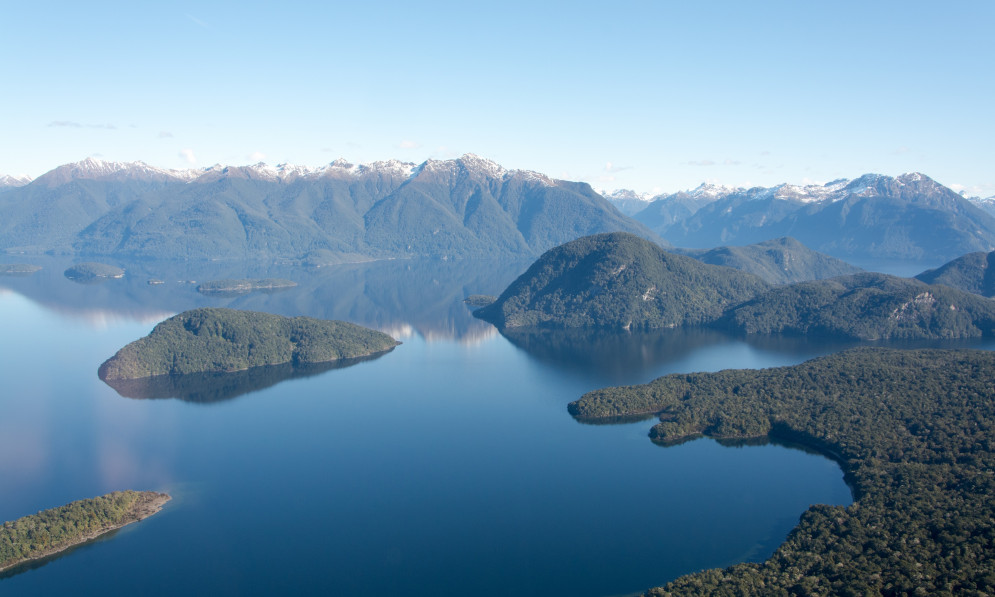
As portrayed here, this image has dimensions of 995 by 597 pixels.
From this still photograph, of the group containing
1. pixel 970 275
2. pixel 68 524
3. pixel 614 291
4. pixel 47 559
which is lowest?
pixel 47 559

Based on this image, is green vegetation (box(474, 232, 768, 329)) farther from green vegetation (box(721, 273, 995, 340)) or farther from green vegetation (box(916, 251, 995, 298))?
green vegetation (box(916, 251, 995, 298))

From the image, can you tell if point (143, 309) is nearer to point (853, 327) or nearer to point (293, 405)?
point (293, 405)

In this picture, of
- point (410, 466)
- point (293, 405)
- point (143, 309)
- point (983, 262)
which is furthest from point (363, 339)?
point (983, 262)

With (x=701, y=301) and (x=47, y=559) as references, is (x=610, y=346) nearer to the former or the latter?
(x=701, y=301)

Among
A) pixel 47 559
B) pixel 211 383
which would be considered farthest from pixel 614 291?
pixel 47 559

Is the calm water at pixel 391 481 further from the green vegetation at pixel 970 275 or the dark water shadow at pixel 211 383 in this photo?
the green vegetation at pixel 970 275
